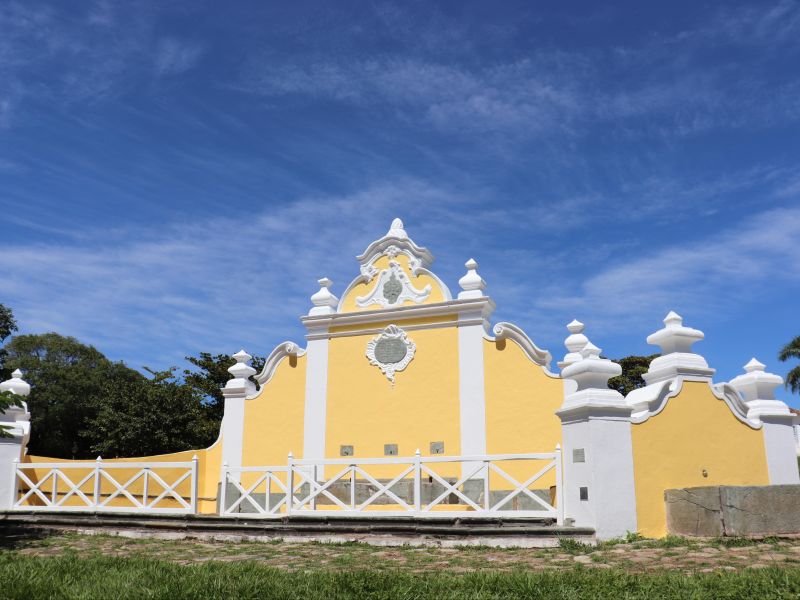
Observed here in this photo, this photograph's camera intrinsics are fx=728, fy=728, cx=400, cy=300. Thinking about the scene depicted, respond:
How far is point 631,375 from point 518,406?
2219 cm

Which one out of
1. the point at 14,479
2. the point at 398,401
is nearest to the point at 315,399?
the point at 398,401

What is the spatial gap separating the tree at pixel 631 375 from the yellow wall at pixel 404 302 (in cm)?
1963

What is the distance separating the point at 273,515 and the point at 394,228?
7.58 m

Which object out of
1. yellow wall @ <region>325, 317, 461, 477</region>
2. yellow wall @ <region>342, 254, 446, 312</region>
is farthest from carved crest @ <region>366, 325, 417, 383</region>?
yellow wall @ <region>342, 254, 446, 312</region>

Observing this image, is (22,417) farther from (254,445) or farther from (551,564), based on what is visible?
(551,564)

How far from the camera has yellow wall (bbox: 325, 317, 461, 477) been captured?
15.0 m

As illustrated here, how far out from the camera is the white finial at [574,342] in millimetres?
14219

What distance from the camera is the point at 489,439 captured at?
14.4 metres

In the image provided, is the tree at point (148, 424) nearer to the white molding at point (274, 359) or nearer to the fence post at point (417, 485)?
the white molding at point (274, 359)

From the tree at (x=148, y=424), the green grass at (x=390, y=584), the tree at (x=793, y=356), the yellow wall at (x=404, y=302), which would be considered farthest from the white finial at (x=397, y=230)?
the tree at (x=793, y=356)

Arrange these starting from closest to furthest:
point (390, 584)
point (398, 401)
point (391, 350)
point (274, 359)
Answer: point (390, 584) → point (398, 401) → point (391, 350) → point (274, 359)

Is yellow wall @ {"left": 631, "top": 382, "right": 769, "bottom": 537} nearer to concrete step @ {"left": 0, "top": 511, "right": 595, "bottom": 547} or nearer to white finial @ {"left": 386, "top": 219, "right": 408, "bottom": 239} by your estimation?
concrete step @ {"left": 0, "top": 511, "right": 595, "bottom": 547}

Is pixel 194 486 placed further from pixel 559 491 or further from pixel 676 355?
pixel 676 355

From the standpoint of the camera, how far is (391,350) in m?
15.7
